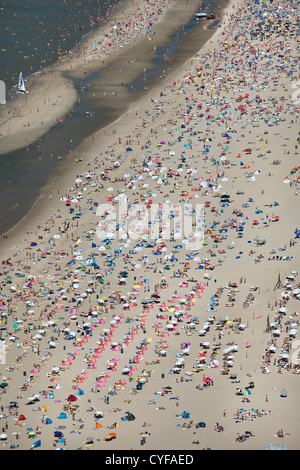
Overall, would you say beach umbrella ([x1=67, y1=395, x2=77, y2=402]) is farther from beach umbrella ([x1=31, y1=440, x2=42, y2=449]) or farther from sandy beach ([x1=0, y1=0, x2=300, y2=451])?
beach umbrella ([x1=31, y1=440, x2=42, y2=449])

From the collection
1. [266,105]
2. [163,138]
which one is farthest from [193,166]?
[266,105]

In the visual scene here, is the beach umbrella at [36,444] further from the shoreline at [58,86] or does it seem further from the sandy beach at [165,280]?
the shoreline at [58,86]

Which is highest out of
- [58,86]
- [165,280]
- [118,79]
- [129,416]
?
[118,79]

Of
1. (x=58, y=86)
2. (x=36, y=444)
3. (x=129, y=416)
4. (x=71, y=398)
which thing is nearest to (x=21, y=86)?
(x=58, y=86)

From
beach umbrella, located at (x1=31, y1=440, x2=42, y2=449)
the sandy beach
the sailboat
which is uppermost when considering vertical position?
the sailboat

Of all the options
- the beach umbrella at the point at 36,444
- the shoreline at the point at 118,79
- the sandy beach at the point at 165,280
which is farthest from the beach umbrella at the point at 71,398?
the shoreline at the point at 118,79

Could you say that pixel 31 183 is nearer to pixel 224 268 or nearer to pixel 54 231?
pixel 54 231

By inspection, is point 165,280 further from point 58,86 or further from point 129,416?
point 58,86

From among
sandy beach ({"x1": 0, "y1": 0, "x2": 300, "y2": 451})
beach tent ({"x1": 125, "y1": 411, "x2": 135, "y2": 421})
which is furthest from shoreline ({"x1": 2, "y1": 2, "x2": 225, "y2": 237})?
beach tent ({"x1": 125, "y1": 411, "x2": 135, "y2": 421})
